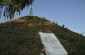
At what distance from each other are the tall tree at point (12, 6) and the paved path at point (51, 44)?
689 centimetres

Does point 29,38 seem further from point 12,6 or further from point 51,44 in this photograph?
point 12,6

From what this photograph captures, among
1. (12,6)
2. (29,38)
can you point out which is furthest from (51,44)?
(12,6)

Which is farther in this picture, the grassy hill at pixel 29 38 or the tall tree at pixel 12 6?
the tall tree at pixel 12 6

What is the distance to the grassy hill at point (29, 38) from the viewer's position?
13.0 meters

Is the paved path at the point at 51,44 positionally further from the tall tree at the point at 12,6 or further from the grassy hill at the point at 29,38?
the tall tree at the point at 12,6

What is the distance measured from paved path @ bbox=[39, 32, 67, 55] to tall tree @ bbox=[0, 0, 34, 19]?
6.89m

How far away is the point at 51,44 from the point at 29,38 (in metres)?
1.81

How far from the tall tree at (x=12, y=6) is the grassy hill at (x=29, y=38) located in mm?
2366

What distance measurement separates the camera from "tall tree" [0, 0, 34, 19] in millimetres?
22047

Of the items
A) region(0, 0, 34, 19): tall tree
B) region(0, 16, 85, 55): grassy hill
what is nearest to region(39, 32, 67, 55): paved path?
region(0, 16, 85, 55): grassy hill

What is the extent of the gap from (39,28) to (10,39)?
11.9ft

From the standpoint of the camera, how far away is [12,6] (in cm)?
2273

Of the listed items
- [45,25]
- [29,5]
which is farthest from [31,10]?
[45,25]

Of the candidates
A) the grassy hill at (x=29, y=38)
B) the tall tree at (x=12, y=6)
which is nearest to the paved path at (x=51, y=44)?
the grassy hill at (x=29, y=38)
